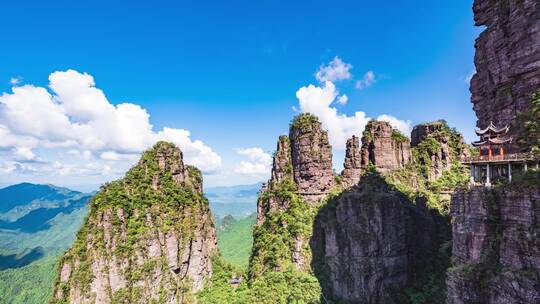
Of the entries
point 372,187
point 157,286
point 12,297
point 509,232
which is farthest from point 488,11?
point 12,297

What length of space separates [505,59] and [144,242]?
4902 cm

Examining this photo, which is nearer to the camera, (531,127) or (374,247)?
(531,127)

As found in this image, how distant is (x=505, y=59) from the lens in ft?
90.0

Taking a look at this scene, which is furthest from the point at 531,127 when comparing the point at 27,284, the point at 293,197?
the point at 27,284

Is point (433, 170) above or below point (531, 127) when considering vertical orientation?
below

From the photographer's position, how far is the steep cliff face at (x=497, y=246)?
1909 centimetres

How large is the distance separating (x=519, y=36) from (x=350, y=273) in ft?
104

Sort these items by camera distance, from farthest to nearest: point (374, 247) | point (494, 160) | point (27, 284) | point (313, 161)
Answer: point (27, 284) < point (313, 161) < point (374, 247) < point (494, 160)

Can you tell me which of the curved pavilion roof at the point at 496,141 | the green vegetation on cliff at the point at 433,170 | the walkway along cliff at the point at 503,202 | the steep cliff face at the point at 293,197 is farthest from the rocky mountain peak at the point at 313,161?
the curved pavilion roof at the point at 496,141

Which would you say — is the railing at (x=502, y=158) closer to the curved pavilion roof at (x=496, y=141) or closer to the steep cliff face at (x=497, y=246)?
the curved pavilion roof at (x=496, y=141)

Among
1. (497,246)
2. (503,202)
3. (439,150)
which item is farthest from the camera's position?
(439,150)

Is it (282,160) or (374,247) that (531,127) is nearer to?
(374,247)

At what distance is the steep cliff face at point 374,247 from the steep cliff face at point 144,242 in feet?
70.5

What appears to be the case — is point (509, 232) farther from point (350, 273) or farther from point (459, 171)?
point (459, 171)
